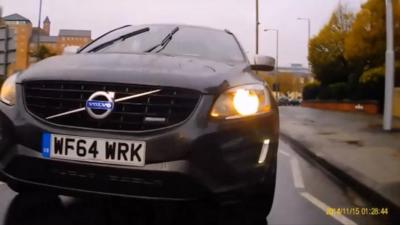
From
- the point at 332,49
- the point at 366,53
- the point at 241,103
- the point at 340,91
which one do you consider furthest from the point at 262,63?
the point at 332,49

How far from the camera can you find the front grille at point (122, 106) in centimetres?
289

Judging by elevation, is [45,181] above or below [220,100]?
below

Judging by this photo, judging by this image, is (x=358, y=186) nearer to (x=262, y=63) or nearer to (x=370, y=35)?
(x=262, y=63)

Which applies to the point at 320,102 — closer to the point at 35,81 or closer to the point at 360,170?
the point at 360,170

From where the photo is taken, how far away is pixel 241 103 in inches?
124

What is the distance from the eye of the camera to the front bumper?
2.82 metres

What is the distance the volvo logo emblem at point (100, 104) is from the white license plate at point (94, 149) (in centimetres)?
15

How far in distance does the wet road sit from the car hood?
72cm

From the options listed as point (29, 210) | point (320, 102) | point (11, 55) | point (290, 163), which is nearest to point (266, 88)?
point (29, 210)

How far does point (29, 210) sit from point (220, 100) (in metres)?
1.82

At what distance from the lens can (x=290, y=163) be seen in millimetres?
7691

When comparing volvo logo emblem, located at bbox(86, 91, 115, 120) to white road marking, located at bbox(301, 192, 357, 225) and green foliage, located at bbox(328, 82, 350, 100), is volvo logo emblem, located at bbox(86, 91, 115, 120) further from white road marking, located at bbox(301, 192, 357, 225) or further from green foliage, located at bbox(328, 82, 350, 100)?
green foliage, located at bbox(328, 82, 350, 100)

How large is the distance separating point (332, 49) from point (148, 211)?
3378 centimetres

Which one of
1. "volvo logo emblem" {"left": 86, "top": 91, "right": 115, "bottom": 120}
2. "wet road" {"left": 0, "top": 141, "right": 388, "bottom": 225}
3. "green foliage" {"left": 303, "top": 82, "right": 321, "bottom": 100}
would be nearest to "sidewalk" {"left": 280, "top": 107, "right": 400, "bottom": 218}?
"wet road" {"left": 0, "top": 141, "right": 388, "bottom": 225}
